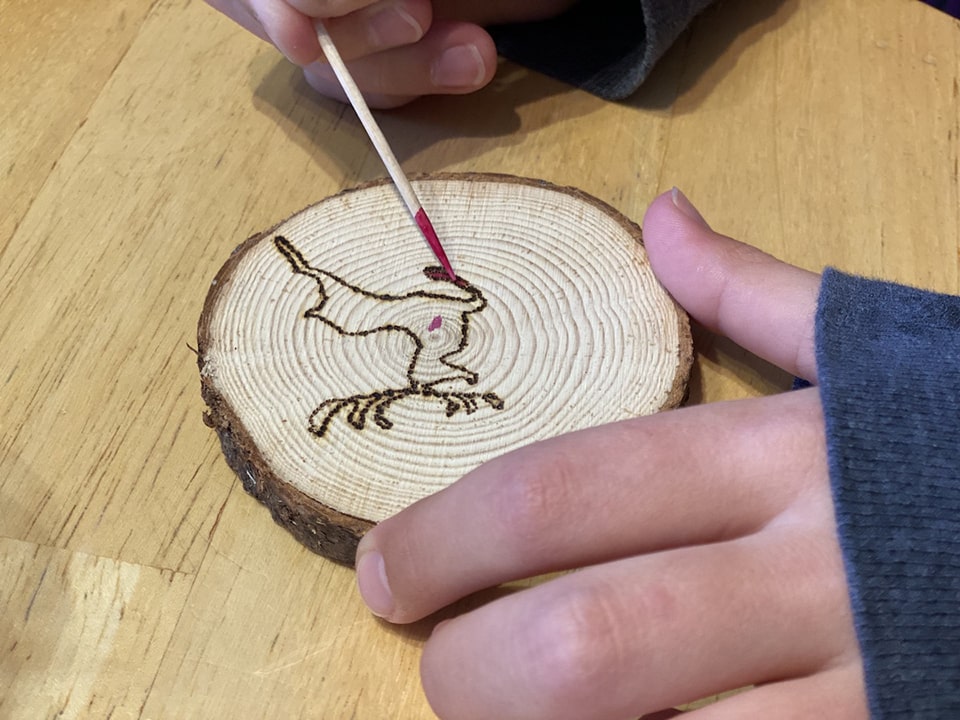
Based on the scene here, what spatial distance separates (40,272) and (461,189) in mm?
351

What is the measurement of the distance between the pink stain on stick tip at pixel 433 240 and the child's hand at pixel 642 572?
22 centimetres

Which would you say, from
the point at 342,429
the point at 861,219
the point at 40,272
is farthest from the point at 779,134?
the point at 40,272

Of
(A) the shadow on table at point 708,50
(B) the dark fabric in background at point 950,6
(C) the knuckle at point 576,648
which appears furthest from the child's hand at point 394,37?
(C) the knuckle at point 576,648

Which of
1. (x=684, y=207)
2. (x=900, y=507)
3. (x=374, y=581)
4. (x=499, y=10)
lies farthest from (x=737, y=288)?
(x=499, y=10)

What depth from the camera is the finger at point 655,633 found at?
421mm

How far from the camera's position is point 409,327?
65 cm

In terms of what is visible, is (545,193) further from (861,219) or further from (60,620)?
(60,620)

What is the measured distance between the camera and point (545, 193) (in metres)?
0.72

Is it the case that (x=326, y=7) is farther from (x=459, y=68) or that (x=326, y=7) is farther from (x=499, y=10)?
(x=499, y=10)

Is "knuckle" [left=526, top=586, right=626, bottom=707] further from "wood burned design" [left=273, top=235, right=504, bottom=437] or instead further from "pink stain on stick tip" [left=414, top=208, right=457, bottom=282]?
"pink stain on stick tip" [left=414, top=208, right=457, bottom=282]

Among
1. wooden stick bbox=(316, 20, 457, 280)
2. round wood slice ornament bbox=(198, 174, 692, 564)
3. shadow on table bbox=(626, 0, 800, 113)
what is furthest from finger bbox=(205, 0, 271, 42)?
shadow on table bbox=(626, 0, 800, 113)

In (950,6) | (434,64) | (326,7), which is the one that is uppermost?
(326,7)

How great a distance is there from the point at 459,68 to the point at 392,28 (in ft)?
0.25

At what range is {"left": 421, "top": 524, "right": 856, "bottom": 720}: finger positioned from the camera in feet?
1.38
